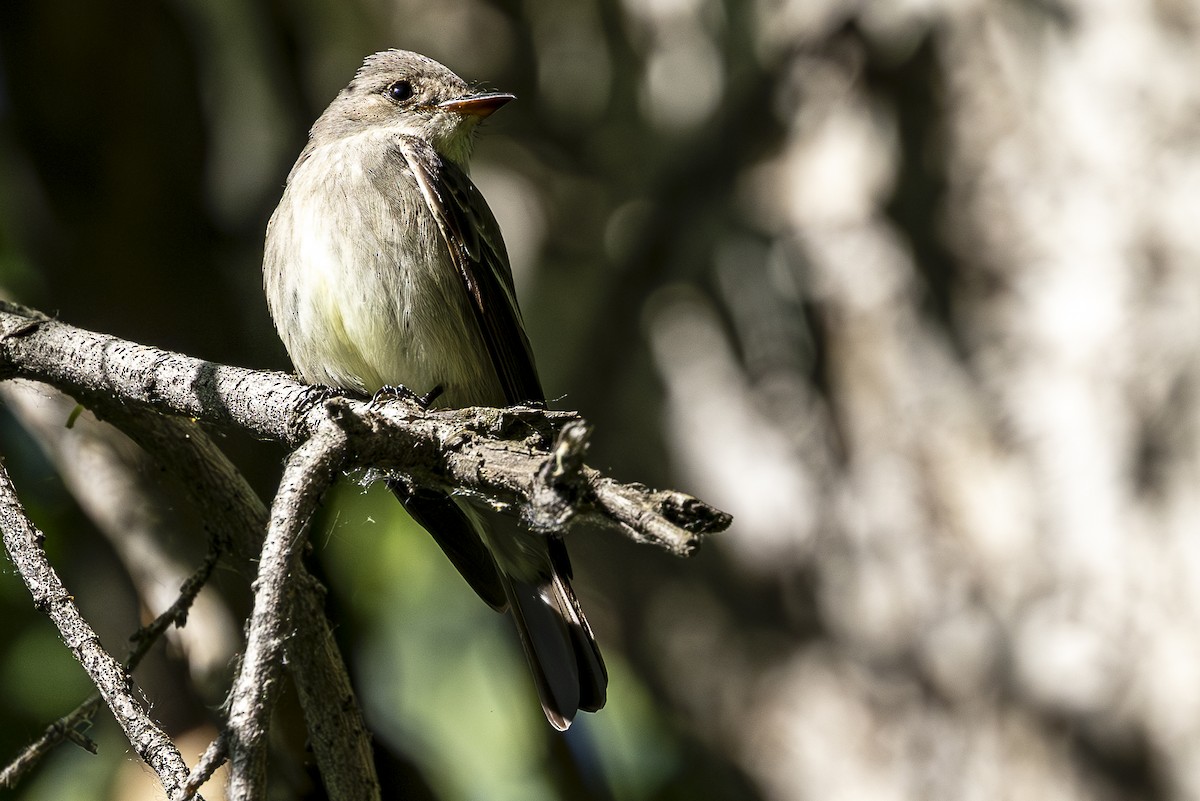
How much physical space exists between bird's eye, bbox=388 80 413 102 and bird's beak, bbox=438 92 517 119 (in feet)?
0.81

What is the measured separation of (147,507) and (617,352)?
2.10 metres

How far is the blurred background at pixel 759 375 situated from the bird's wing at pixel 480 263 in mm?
1163

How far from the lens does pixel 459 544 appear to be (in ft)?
12.7

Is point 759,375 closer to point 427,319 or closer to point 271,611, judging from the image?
point 427,319

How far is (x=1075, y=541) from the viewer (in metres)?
4.35

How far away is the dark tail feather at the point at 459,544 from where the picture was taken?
3.86m

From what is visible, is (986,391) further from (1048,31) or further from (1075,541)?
(1048,31)

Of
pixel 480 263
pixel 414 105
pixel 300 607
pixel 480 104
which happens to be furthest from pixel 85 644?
pixel 414 105

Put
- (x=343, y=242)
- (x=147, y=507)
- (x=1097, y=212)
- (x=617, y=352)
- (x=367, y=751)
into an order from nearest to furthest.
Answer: (x=367, y=751) < (x=343, y=242) < (x=147, y=507) < (x=1097, y=212) < (x=617, y=352)

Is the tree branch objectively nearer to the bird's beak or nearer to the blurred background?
the blurred background

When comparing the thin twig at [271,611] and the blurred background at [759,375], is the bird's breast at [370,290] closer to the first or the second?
the blurred background at [759,375]

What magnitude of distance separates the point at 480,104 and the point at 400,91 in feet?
1.46

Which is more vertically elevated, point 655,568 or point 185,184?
point 185,184

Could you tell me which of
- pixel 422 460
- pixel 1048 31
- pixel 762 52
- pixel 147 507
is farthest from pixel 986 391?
pixel 147 507
